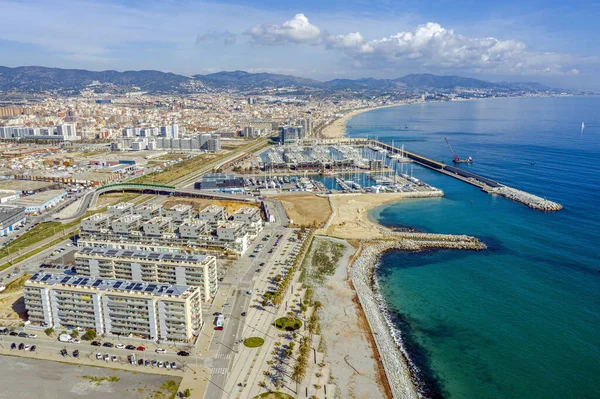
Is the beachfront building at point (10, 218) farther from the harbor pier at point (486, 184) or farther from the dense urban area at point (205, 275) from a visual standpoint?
the harbor pier at point (486, 184)

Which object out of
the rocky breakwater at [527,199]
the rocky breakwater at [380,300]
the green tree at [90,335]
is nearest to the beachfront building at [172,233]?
the rocky breakwater at [380,300]

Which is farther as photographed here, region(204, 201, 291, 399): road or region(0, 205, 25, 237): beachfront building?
region(0, 205, 25, 237): beachfront building

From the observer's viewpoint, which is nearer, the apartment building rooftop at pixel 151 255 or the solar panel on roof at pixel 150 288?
the solar panel on roof at pixel 150 288

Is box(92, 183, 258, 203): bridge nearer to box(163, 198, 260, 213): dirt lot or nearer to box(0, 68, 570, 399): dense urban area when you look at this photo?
box(0, 68, 570, 399): dense urban area

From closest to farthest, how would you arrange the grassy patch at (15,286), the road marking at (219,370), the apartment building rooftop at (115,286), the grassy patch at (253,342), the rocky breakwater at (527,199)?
the road marking at (219,370)
the grassy patch at (253,342)
the apartment building rooftop at (115,286)
the grassy patch at (15,286)
the rocky breakwater at (527,199)

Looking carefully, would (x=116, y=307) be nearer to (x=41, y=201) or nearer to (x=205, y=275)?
(x=205, y=275)

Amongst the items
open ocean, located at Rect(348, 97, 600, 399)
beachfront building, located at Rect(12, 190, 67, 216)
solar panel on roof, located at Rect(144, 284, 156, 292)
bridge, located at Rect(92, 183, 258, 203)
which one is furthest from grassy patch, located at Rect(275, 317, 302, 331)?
beachfront building, located at Rect(12, 190, 67, 216)

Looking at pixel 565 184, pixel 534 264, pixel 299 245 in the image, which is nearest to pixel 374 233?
pixel 299 245
